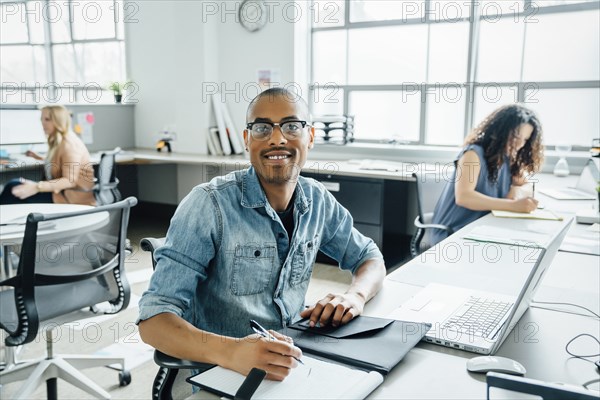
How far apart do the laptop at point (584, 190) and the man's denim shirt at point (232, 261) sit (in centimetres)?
208

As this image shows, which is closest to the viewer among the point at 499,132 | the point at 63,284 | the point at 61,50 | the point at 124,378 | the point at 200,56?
the point at 63,284

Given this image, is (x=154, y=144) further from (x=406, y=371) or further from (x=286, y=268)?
(x=406, y=371)

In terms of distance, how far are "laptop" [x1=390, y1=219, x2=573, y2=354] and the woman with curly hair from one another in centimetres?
118

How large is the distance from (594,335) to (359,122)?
377cm

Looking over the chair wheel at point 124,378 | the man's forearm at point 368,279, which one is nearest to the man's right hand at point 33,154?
the chair wheel at point 124,378

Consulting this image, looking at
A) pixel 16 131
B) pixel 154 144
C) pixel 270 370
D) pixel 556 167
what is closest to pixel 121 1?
pixel 154 144

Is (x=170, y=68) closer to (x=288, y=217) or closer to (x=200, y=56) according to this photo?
(x=200, y=56)

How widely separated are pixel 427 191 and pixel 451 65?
176cm

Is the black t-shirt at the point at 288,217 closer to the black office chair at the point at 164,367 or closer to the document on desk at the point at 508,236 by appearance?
the black office chair at the point at 164,367

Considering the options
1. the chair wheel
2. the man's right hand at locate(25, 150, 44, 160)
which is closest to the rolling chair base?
the chair wheel

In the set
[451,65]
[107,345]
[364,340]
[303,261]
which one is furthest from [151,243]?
[451,65]

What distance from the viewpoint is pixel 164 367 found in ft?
3.76

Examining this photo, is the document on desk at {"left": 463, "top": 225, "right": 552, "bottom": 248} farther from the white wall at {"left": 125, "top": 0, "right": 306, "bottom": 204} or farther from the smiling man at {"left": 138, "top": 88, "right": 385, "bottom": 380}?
the white wall at {"left": 125, "top": 0, "right": 306, "bottom": 204}

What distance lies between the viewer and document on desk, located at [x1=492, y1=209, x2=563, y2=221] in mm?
2348
